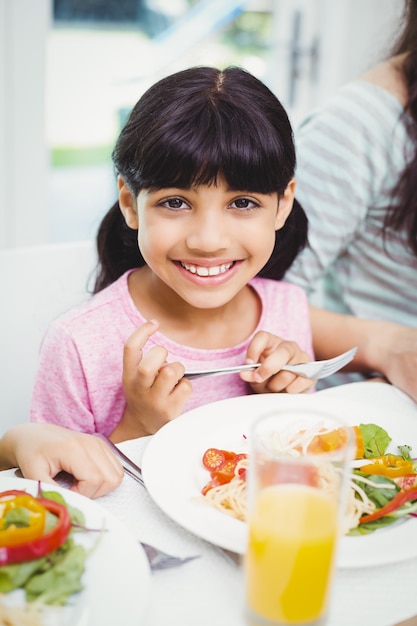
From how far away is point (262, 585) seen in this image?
0.62m

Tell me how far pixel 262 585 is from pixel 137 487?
29cm

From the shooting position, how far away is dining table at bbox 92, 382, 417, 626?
0.67m

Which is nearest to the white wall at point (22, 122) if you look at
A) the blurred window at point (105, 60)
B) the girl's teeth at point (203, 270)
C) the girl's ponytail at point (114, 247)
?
the blurred window at point (105, 60)

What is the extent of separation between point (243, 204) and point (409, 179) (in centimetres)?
57

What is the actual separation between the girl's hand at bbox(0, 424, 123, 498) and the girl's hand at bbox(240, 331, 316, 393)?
33cm

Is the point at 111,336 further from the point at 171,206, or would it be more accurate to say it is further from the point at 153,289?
the point at 171,206

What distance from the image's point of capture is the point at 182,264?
117cm

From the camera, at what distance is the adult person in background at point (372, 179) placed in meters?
1.57

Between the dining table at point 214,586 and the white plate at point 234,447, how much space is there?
0.02 m

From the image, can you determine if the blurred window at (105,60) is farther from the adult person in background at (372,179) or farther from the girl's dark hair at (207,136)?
the girl's dark hair at (207,136)

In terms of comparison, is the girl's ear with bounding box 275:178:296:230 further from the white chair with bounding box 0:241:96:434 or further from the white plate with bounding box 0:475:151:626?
the white plate with bounding box 0:475:151:626

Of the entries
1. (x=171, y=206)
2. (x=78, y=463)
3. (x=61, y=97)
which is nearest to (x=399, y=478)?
(x=78, y=463)

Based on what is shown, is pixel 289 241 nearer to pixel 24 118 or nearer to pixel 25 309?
pixel 25 309

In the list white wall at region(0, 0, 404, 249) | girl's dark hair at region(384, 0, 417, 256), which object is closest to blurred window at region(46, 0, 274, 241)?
white wall at region(0, 0, 404, 249)
